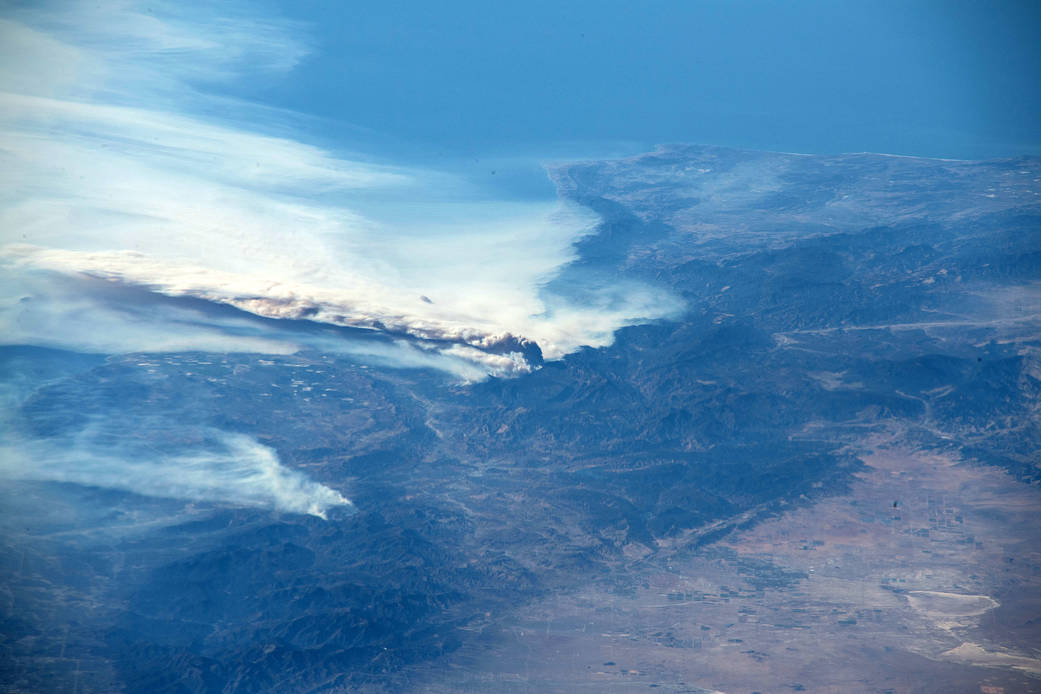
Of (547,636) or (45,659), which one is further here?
(547,636)

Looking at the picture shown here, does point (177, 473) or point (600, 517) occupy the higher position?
point (600, 517)

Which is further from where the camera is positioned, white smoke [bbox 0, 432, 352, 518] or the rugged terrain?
white smoke [bbox 0, 432, 352, 518]

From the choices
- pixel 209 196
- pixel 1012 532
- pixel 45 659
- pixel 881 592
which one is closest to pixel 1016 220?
pixel 1012 532

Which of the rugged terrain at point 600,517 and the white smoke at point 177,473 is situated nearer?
the rugged terrain at point 600,517

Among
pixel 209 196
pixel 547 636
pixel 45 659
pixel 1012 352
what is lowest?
pixel 45 659

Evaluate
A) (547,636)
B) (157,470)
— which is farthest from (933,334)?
(157,470)

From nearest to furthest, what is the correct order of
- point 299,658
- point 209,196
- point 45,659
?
point 45,659 → point 299,658 → point 209,196

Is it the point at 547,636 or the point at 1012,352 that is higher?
the point at 1012,352

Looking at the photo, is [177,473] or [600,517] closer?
[177,473]

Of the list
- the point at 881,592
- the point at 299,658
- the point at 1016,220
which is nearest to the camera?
the point at 299,658

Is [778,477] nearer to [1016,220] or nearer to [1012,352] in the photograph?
[1012,352]
